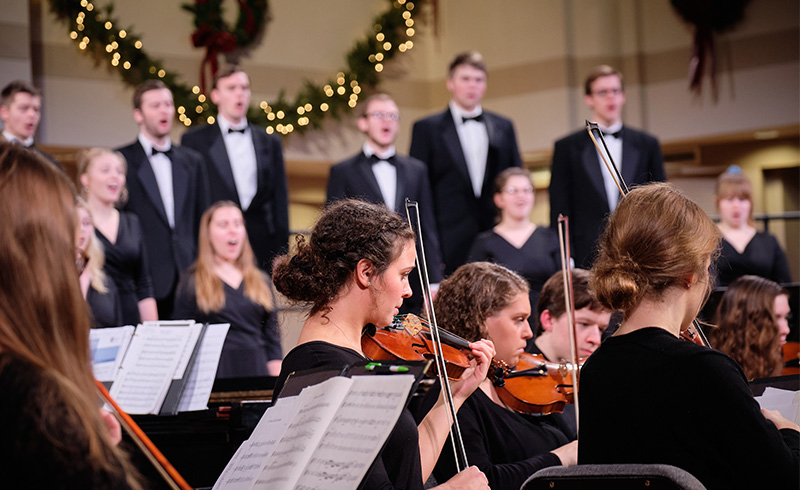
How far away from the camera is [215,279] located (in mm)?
3996

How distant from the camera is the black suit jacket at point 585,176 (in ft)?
15.6

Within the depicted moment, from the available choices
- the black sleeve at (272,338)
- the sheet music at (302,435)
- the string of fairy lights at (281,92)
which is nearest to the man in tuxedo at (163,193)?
the black sleeve at (272,338)

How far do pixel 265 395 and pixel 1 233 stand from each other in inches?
70.9

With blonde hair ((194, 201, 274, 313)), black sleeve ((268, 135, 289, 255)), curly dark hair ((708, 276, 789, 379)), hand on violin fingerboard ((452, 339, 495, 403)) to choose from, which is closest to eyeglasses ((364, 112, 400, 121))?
black sleeve ((268, 135, 289, 255))

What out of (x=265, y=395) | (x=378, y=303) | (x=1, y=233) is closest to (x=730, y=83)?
(x=265, y=395)

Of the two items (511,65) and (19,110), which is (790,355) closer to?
(19,110)

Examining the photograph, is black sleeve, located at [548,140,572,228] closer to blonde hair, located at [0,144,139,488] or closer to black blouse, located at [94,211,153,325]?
black blouse, located at [94,211,153,325]

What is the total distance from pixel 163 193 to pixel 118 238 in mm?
544

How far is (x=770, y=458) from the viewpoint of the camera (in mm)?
1405

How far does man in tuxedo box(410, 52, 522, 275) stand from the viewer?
5008mm

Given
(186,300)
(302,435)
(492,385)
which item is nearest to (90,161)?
(186,300)

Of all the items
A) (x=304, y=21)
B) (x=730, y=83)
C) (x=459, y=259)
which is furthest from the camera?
(x=304, y=21)

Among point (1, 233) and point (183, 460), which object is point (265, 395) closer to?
point (183, 460)

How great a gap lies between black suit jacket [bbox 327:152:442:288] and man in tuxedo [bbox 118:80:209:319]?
0.71 meters
